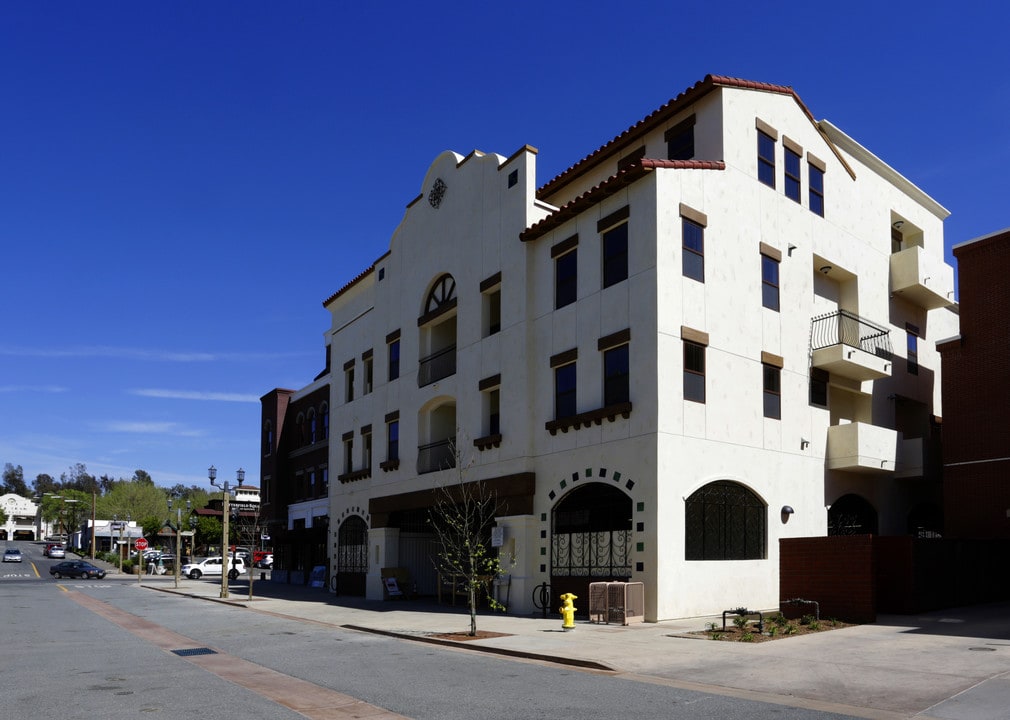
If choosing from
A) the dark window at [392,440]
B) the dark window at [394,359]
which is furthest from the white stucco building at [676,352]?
the dark window at [394,359]

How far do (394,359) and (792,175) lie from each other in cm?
1651

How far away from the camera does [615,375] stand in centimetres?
2420

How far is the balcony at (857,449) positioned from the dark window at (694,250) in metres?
7.22

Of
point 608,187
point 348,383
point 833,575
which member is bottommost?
point 833,575

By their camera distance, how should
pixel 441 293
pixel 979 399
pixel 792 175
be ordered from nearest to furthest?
pixel 979 399 < pixel 792 175 < pixel 441 293

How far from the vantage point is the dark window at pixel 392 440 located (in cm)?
3512

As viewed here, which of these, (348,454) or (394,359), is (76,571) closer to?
(348,454)

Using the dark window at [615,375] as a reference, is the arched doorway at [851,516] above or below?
below

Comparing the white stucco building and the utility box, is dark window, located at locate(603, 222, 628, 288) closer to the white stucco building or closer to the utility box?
the white stucco building

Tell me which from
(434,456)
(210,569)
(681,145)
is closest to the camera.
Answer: (681,145)

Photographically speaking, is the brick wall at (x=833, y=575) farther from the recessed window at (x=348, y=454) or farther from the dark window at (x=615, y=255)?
the recessed window at (x=348, y=454)

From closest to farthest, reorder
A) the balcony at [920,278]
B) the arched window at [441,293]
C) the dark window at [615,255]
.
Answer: the dark window at [615,255]
the balcony at [920,278]
the arched window at [441,293]

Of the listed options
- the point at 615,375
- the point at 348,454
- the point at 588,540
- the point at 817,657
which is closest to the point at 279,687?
the point at 817,657

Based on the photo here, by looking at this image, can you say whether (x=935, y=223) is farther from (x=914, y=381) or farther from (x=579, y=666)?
(x=579, y=666)
